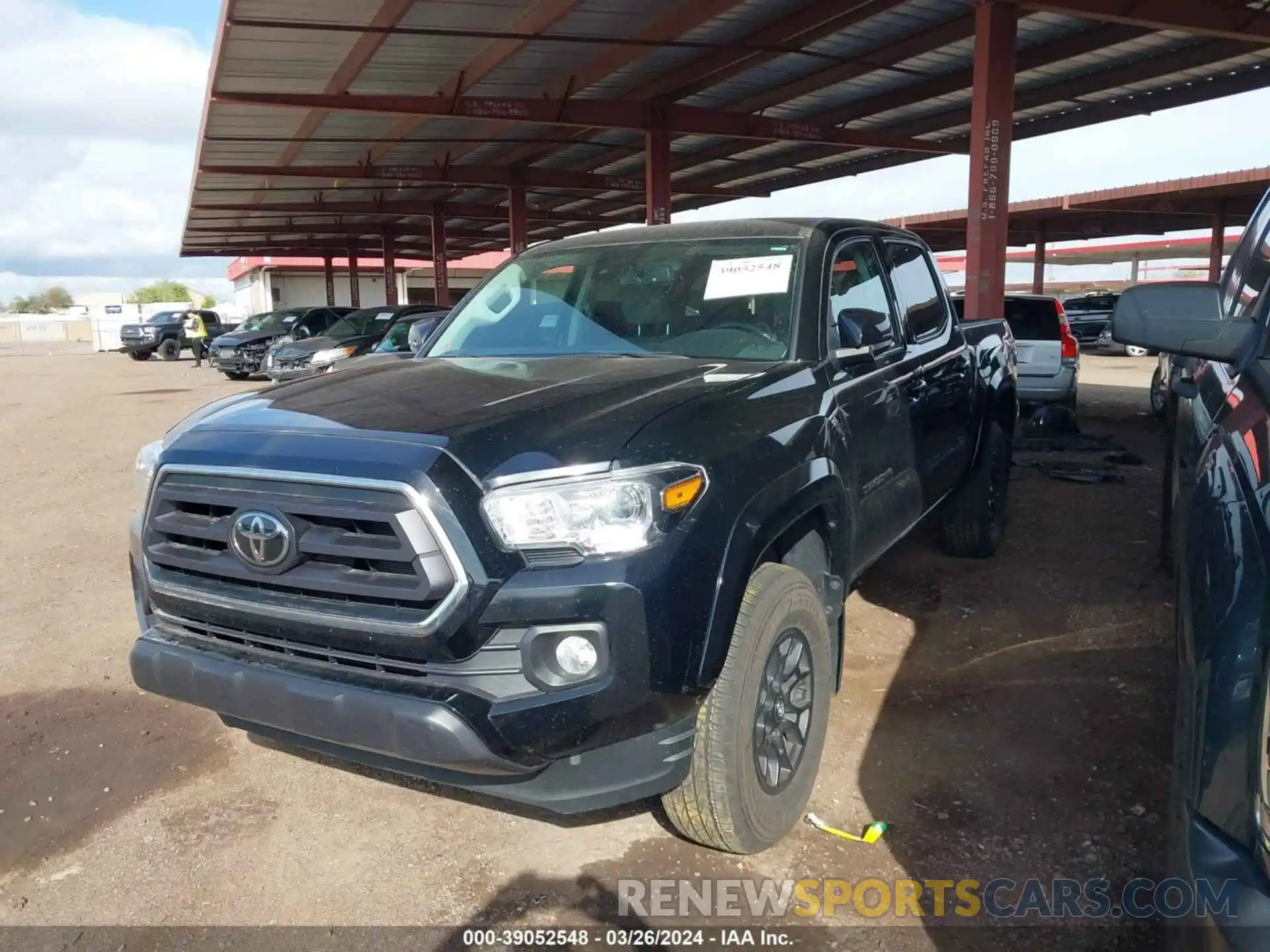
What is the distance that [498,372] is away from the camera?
3502mm

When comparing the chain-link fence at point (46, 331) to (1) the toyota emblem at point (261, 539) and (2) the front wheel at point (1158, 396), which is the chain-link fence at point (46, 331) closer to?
(2) the front wheel at point (1158, 396)

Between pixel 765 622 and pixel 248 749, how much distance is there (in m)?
2.26

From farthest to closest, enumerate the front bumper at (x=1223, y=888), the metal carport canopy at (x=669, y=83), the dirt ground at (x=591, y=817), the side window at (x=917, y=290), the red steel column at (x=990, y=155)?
1. the metal carport canopy at (x=669, y=83)
2. the red steel column at (x=990, y=155)
3. the side window at (x=917, y=290)
4. the dirt ground at (x=591, y=817)
5. the front bumper at (x=1223, y=888)

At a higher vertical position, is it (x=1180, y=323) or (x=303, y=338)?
(x=1180, y=323)

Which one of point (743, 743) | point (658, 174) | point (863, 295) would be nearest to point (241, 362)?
point (658, 174)

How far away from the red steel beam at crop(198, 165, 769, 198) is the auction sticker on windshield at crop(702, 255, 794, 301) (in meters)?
19.1

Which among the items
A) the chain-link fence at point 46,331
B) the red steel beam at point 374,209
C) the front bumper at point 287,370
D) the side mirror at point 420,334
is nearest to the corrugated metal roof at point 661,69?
the front bumper at point 287,370

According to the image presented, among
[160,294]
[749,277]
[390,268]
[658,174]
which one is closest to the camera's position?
[749,277]

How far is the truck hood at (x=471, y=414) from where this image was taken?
2586 millimetres

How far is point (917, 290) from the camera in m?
4.90

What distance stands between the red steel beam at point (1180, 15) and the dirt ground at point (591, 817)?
743 centimetres

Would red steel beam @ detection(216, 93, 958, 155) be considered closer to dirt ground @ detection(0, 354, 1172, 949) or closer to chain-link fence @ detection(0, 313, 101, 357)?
dirt ground @ detection(0, 354, 1172, 949)

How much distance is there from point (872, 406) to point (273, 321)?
72.0 feet

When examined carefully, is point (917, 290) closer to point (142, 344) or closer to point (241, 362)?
point (241, 362)
